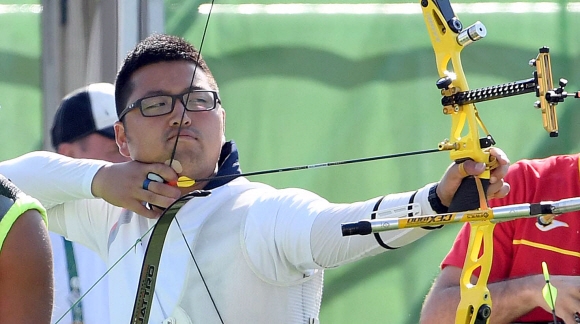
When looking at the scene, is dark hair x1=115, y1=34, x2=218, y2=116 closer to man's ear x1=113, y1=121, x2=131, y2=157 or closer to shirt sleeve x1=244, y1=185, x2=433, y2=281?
man's ear x1=113, y1=121, x2=131, y2=157

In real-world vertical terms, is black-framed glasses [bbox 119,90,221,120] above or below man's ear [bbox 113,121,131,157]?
above

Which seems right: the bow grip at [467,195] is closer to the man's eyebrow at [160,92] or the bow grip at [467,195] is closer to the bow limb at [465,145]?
the bow limb at [465,145]

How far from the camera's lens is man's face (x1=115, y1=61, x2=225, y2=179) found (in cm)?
219

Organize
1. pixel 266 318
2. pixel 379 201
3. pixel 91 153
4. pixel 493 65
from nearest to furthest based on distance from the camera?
pixel 379 201 < pixel 266 318 < pixel 91 153 < pixel 493 65

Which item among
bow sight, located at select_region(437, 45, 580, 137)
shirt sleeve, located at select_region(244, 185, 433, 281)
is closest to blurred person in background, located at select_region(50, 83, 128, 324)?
shirt sleeve, located at select_region(244, 185, 433, 281)

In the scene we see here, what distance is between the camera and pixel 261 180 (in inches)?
117

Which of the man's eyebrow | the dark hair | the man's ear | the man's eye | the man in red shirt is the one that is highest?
the dark hair

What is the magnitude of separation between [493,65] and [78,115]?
1115 mm

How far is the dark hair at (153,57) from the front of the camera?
7.61 feet

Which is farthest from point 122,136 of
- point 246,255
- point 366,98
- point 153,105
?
point 366,98

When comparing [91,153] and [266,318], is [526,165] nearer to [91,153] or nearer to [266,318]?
[266,318]

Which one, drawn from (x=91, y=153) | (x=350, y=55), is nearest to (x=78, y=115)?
(x=91, y=153)

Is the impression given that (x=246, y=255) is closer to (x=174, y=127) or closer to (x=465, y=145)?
(x=174, y=127)

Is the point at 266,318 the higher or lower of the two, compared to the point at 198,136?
lower
